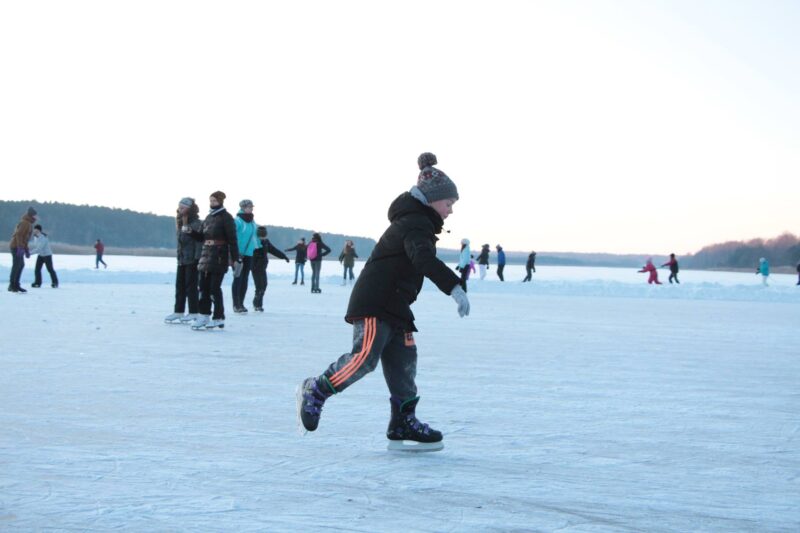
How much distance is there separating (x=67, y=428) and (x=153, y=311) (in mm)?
8620

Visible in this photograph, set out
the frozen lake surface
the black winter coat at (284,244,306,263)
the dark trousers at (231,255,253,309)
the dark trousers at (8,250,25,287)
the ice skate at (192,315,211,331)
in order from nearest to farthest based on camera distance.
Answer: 1. the frozen lake surface
2. the ice skate at (192,315,211,331)
3. the dark trousers at (231,255,253,309)
4. the dark trousers at (8,250,25,287)
5. the black winter coat at (284,244,306,263)

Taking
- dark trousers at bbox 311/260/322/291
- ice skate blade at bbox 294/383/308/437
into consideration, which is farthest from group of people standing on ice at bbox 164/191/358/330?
dark trousers at bbox 311/260/322/291

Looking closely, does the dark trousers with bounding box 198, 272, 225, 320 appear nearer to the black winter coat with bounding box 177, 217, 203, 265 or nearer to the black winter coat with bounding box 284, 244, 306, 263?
the black winter coat with bounding box 177, 217, 203, 265

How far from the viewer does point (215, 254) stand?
938 cm

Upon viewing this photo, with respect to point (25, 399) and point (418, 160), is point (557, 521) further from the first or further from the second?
point (25, 399)

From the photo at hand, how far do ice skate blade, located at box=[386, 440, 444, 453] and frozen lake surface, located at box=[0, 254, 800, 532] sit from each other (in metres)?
0.05

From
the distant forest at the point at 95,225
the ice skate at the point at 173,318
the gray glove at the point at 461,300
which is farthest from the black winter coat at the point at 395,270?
the distant forest at the point at 95,225

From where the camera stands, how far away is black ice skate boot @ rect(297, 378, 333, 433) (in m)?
3.73

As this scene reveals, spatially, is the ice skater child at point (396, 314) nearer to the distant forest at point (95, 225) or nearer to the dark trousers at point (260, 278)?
the dark trousers at point (260, 278)

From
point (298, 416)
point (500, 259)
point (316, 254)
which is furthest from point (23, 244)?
point (500, 259)

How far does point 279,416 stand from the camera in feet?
14.2

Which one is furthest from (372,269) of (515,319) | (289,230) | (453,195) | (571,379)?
(289,230)

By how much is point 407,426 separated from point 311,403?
0.45 m

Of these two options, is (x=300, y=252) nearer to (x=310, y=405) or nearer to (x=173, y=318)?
(x=173, y=318)
